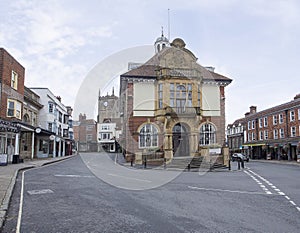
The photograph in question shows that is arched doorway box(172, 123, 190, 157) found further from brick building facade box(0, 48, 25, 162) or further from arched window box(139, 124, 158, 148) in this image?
brick building facade box(0, 48, 25, 162)

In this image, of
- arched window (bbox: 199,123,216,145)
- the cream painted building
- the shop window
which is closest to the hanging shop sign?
the shop window

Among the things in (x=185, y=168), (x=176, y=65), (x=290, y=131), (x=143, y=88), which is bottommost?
(x=185, y=168)

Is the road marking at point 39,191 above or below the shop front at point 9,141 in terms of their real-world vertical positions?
below

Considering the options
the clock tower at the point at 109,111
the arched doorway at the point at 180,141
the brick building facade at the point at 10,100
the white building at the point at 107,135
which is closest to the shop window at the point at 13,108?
the brick building facade at the point at 10,100

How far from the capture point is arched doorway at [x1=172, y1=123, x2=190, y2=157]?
25969 millimetres

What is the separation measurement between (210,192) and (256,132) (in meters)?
42.7

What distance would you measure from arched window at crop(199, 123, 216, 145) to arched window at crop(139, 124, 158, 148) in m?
4.27

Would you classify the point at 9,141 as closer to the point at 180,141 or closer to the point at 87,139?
the point at 180,141

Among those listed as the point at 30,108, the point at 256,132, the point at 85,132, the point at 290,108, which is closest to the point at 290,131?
the point at 290,108

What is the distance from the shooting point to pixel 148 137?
25.2 metres

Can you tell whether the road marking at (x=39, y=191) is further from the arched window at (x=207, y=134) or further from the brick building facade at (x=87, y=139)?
the brick building facade at (x=87, y=139)

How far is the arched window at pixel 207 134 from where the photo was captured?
1021 inches

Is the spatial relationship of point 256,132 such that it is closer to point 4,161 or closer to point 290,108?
point 290,108

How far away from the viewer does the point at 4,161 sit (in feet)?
63.9
